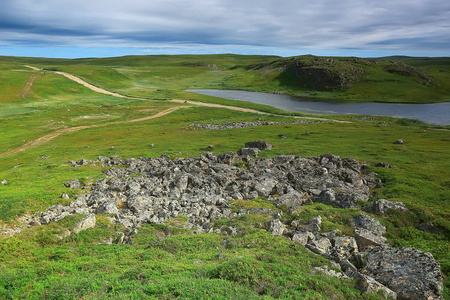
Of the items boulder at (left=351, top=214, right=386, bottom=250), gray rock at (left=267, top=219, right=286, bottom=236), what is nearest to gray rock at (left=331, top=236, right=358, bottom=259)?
boulder at (left=351, top=214, right=386, bottom=250)

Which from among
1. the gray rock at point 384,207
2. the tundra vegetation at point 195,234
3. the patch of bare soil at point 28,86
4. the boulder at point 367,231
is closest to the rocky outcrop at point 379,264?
the boulder at point 367,231

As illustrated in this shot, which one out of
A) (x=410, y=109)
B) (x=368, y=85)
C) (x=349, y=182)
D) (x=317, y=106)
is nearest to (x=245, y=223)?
(x=349, y=182)

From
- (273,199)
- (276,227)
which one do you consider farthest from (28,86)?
(276,227)

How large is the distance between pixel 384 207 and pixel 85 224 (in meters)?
25.3

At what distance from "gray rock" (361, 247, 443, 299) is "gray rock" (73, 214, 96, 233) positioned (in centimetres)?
1917

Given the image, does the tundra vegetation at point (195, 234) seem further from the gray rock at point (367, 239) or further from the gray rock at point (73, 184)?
the gray rock at point (367, 239)

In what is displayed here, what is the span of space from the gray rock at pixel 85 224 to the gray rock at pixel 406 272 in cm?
1917

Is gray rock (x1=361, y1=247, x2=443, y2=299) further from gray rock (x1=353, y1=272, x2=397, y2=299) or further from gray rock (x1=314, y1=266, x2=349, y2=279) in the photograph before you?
gray rock (x1=314, y1=266, x2=349, y2=279)

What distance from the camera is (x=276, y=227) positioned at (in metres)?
20.8

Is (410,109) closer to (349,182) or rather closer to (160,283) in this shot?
(349,182)

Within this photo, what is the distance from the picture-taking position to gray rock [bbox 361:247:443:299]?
46.0 feet

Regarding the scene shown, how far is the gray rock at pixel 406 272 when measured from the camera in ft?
46.0

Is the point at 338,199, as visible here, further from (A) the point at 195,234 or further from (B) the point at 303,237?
(A) the point at 195,234

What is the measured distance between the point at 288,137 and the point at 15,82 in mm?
143260
